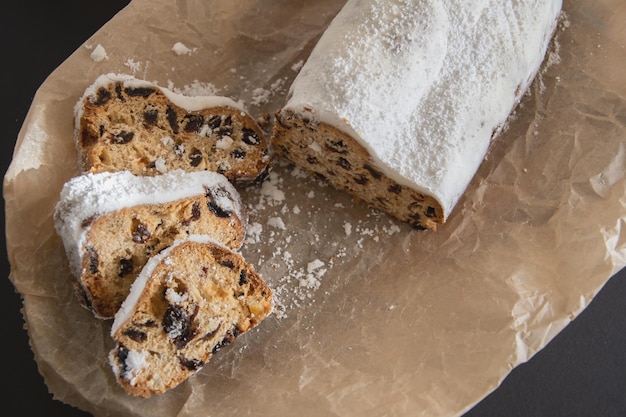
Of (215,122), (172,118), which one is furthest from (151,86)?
(215,122)

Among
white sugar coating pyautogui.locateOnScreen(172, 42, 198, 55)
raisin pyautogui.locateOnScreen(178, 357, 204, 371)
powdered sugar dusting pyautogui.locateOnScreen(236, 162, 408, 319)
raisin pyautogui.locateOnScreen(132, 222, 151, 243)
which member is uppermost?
white sugar coating pyautogui.locateOnScreen(172, 42, 198, 55)

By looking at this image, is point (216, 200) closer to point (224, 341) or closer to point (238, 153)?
point (238, 153)

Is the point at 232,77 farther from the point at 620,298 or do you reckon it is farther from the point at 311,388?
the point at 620,298

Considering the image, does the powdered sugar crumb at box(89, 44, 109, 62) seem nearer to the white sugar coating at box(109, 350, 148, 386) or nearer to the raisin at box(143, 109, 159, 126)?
the raisin at box(143, 109, 159, 126)

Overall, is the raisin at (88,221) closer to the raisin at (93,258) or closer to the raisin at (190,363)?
the raisin at (93,258)

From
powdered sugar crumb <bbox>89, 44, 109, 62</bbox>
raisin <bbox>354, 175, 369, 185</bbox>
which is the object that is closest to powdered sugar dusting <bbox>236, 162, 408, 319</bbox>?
raisin <bbox>354, 175, 369, 185</bbox>

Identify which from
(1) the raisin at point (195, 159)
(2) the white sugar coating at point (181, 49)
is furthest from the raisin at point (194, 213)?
(2) the white sugar coating at point (181, 49)
